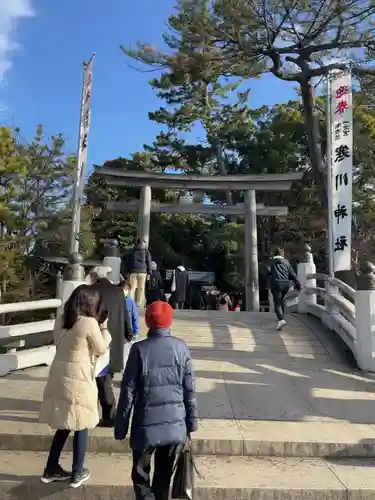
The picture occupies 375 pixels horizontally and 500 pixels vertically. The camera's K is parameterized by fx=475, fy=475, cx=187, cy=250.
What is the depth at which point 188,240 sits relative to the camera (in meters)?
26.1

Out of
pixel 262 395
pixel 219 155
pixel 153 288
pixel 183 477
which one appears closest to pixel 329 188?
pixel 153 288

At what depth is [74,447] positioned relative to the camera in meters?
3.61

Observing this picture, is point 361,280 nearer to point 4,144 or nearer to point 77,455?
point 77,455

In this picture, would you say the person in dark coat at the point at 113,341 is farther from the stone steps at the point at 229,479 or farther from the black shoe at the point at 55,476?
the black shoe at the point at 55,476

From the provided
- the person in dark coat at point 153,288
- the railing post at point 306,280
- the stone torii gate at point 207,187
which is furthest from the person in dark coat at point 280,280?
the stone torii gate at point 207,187

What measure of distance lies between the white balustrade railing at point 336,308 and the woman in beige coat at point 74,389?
16.7 ft

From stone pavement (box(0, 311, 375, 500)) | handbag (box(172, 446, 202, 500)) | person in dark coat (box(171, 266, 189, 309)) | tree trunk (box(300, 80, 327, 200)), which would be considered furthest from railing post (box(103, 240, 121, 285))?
tree trunk (box(300, 80, 327, 200))

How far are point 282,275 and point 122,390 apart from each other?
6.16 m

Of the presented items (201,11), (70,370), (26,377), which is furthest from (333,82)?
(70,370)

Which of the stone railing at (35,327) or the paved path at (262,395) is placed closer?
the paved path at (262,395)

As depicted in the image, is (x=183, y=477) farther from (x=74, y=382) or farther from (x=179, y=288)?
(x=179, y=288)

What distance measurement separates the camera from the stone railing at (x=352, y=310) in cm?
705

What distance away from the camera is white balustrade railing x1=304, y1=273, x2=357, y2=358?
7.89 metres

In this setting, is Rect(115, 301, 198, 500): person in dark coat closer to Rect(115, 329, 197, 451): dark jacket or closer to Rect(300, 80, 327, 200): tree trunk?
Rect(115, 329, 197, 451): dark jacket
